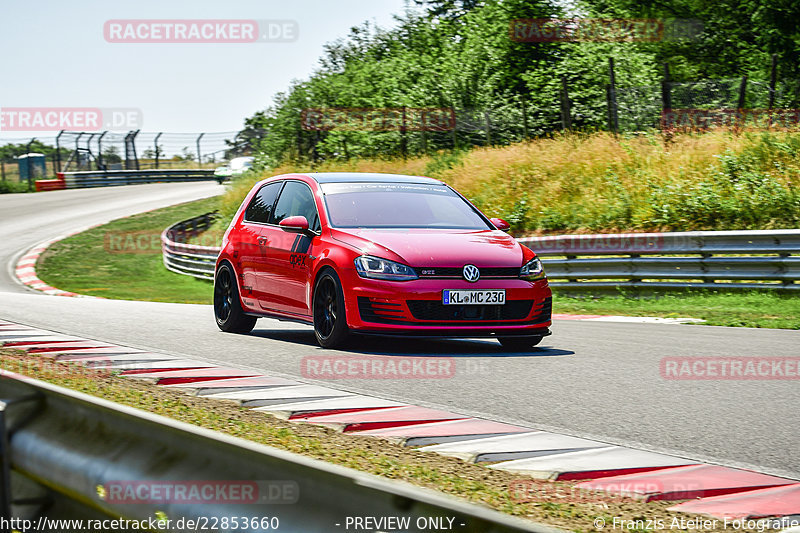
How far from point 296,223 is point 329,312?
0.98 metres

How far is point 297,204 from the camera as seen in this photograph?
32.3ft

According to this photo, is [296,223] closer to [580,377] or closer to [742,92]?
[580,377]

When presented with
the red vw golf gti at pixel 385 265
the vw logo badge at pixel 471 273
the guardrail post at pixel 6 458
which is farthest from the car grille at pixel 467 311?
the guardrail post at pixel 6 458

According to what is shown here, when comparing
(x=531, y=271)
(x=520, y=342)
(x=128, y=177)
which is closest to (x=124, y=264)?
(x=520, y=342)

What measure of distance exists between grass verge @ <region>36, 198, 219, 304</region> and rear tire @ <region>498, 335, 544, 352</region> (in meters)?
11.0

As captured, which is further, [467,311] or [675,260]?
[675,260]

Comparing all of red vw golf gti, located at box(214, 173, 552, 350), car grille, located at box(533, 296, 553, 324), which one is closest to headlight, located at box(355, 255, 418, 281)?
red vw golf gti, located at box(214, 173, 552, 350)

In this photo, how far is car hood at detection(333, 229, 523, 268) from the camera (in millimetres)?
8273

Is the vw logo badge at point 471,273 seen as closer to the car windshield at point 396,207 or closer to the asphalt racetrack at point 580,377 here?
the asphalt racetrack at point 580,377

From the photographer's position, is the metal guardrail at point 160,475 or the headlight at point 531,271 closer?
the metal guardrail at point 160,475

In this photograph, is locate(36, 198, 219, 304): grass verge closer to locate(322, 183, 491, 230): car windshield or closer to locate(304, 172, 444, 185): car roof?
locate(304, 172, 444, 185): car roof

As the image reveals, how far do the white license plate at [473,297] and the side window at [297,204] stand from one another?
1641 mm

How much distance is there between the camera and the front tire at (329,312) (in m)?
8.41

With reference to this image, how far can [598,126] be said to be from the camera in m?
27.3
